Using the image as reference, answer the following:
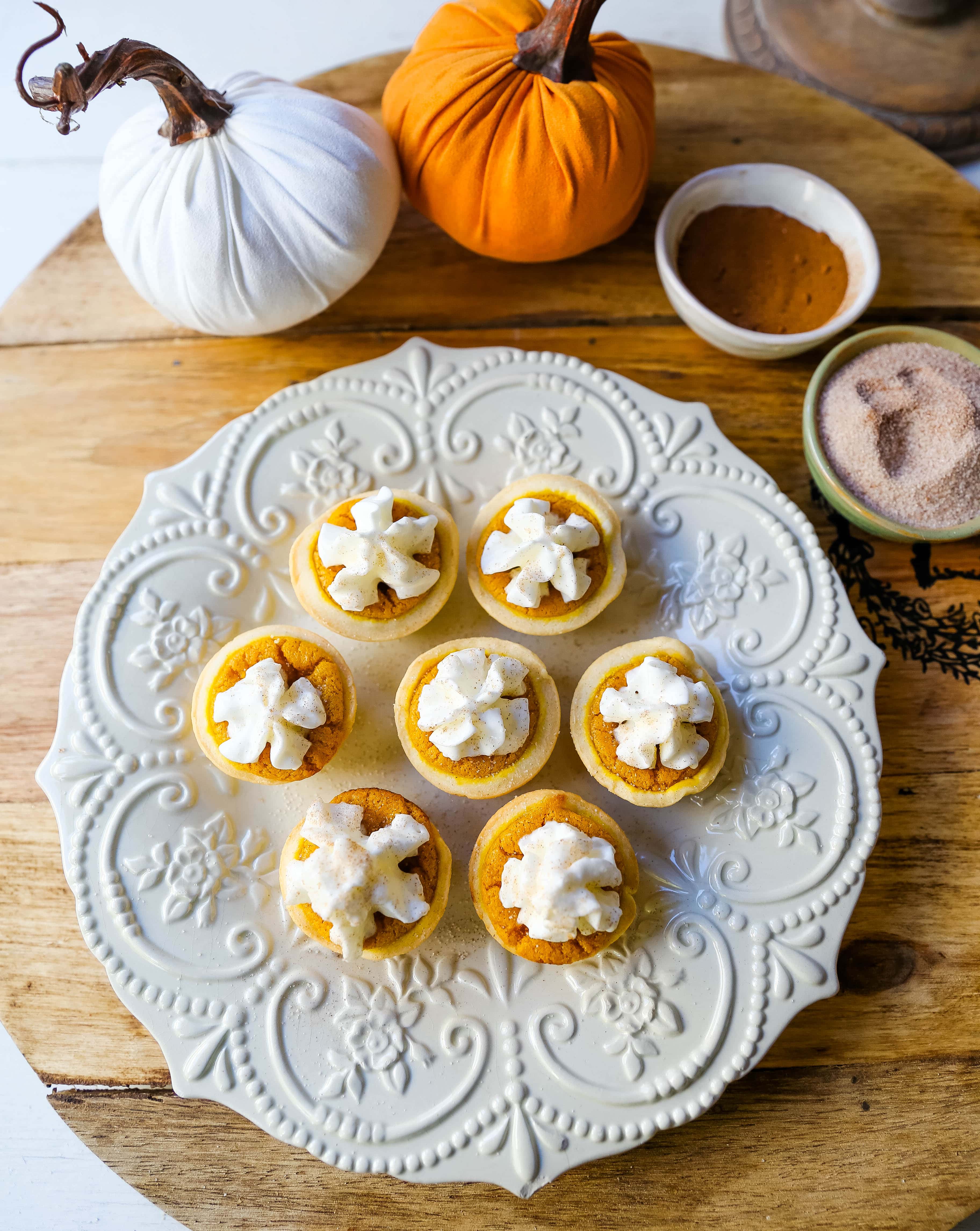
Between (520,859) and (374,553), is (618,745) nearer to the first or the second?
(520,859)

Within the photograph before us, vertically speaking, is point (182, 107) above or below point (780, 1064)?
above

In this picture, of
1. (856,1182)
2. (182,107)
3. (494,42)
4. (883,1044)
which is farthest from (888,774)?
(182,107)

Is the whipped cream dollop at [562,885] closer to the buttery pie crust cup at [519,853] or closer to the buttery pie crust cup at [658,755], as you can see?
the buttery pie crust cup at [519,853]

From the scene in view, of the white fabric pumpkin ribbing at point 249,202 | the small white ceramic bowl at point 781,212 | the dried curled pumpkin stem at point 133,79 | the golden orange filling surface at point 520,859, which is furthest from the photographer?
the small white ceramic bowl at point 781,212

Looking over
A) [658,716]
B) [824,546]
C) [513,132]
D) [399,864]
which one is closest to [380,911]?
[399,864]

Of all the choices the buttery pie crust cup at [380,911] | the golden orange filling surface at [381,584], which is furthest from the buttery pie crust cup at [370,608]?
the buttery pie crust cup at [380,911]

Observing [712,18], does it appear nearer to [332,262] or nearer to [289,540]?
[332,262]

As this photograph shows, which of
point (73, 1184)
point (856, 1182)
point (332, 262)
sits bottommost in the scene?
point (73, 1184)
